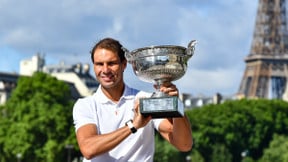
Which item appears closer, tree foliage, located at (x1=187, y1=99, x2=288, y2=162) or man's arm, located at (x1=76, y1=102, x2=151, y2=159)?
man's arm, located at (x1=76, y1=102, x2=151, y2=159)

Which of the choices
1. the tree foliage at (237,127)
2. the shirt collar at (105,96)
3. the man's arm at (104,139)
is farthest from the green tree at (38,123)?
the man's arm at (104,139)

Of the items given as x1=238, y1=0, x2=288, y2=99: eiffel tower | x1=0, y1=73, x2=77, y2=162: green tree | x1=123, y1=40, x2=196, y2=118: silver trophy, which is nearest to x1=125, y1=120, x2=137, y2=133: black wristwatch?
x1=123, y1=40, x2=196, y2=118: silver trophy

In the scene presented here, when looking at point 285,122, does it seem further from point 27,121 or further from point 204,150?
point 27,121

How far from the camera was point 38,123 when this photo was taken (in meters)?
75.7

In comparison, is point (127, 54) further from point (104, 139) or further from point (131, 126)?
point (104, 139)

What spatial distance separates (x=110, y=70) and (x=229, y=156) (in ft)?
298

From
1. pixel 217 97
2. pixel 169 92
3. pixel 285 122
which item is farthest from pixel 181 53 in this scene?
pixel 217 97

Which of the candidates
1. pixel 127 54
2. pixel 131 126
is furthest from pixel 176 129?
pixel 127 54

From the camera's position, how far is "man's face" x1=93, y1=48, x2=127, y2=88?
888 cm

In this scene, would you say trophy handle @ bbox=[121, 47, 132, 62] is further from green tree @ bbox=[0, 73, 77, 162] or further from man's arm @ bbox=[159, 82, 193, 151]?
green tree @ bbox=[0, 73, 77, 162]

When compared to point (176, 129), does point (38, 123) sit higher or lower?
lower

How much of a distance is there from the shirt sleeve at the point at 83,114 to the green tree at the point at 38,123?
64.7 metres

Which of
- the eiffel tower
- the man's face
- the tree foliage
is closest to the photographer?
the man's face

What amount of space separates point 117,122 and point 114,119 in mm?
39
